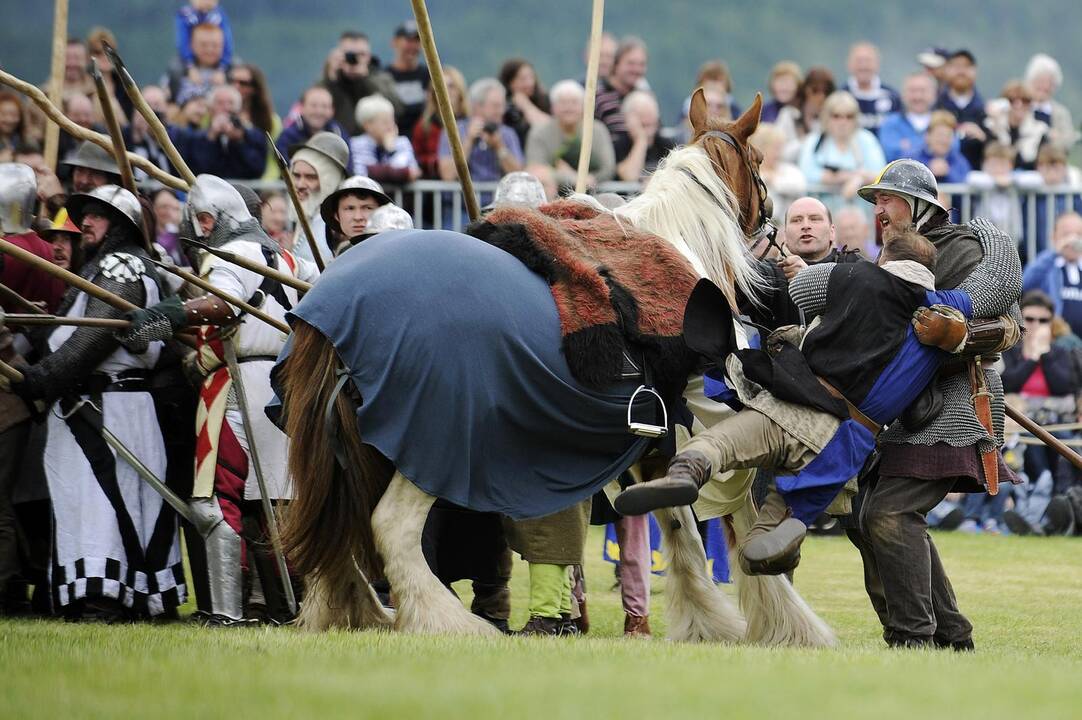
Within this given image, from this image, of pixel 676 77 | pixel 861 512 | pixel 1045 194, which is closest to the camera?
pixel 861 512

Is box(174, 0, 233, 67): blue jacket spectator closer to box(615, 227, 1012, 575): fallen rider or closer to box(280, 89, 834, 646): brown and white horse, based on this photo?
box(280, 89, 834, 646): brown and white horse

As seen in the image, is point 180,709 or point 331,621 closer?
point 180,709

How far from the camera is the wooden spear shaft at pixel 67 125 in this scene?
277 inches

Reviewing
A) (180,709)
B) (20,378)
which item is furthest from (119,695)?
(20,378)

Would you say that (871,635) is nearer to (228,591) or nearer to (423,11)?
(228,591)

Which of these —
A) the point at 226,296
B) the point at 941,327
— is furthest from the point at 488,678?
the point at 226,296

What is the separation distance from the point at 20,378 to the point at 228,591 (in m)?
1.27

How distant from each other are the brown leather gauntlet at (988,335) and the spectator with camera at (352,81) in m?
7.17

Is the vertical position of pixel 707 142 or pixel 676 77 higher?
pixel 676 77

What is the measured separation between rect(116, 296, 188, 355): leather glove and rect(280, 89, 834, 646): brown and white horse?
0.62 meters

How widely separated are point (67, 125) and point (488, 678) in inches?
151

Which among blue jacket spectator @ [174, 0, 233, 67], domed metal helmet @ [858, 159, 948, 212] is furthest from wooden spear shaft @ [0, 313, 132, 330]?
blue jacket spectator @ [174, 0, 233, 67]

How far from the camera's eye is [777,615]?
→ 652 cm

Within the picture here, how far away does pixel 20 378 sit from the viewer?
719cm
